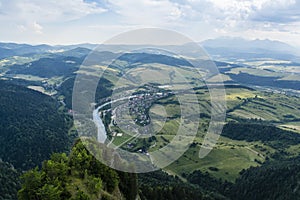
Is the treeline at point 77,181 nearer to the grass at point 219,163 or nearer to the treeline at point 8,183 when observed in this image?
the treeline at point 8,183

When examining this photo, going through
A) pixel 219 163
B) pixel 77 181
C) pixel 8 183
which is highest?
pixel 77 181

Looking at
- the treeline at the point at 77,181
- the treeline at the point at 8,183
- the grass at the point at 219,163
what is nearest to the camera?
the treeline at the point at 77,181

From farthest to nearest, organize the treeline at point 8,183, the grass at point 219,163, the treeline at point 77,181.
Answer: the grass at point 219,163, the treeline at point 8,183, the treeline at point 77,181

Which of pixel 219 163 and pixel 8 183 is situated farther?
pixel 219 163

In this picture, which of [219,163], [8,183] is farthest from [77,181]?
[219,163]

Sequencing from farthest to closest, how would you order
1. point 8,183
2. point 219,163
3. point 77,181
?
point 219,163
point 8,183
point 77,181

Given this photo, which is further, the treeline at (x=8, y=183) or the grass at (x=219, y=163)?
the grass at (x=219, y=163)

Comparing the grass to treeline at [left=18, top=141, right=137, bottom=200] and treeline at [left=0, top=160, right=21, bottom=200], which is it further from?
treeline at [left=18, top=141, right=137, bottom=200]

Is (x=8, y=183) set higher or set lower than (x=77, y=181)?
lower

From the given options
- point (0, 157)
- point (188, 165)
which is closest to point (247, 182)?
point (188, 165)

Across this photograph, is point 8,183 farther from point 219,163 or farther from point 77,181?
point 219,163

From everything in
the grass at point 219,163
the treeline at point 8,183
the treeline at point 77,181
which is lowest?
the grass at point 219,163

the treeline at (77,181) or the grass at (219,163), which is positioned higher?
the treeline at (77,181)

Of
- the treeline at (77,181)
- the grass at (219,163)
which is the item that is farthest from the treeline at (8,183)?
the treeline at (77,181)
